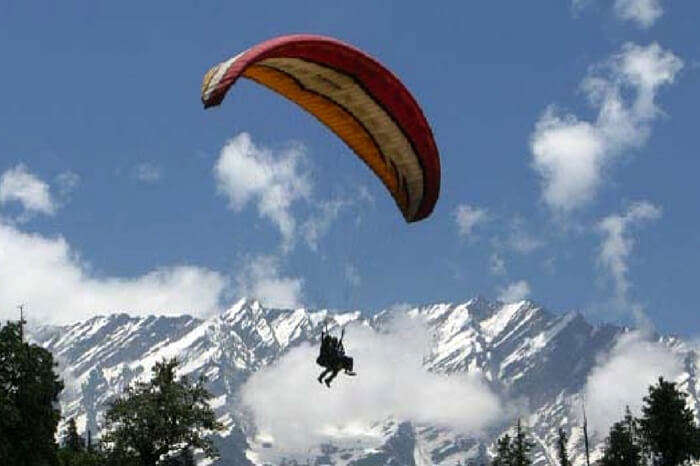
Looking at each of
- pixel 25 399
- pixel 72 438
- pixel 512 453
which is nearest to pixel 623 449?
pixel 512 453

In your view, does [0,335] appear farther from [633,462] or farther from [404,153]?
[633,462]

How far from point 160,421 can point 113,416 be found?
3258 mm

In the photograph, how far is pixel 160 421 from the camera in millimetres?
62344

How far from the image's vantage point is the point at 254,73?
3244cm

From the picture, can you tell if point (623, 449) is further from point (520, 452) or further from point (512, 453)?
point (512, 453)

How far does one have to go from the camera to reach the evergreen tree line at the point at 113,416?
59.1 metres

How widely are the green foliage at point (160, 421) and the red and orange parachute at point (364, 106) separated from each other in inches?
1198

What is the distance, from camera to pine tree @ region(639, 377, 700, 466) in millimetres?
89750

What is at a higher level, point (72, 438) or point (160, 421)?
point (72, 438)

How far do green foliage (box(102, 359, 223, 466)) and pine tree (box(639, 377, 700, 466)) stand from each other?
41.4m

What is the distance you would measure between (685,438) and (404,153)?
63.4m

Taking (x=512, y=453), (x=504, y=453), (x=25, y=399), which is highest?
(x=504, y=453)

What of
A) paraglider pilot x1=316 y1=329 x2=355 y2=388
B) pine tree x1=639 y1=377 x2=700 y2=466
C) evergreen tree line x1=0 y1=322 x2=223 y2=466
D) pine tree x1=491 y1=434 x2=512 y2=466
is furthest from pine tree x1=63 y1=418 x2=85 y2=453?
paraglider pilot x1=316 y1=329 x2=355 y2=388

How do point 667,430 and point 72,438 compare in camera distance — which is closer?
point 667,430
